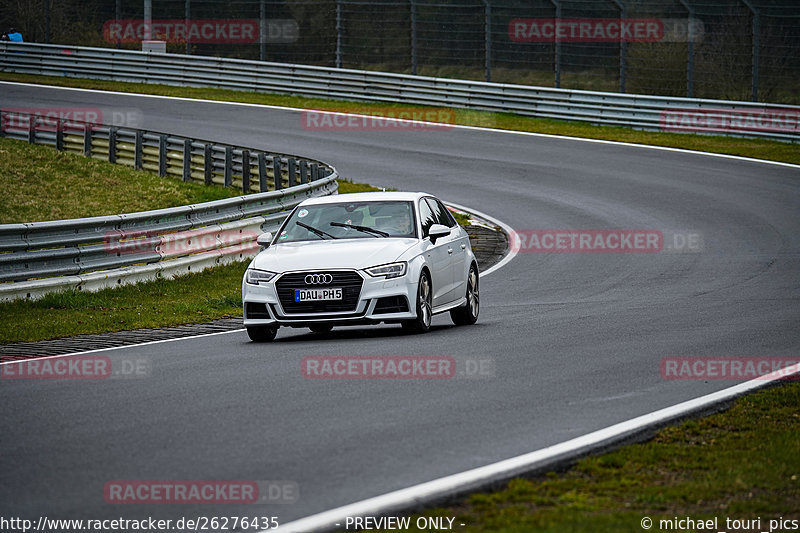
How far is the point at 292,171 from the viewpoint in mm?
25688

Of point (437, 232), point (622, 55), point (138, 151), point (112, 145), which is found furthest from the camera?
point (622, 55)

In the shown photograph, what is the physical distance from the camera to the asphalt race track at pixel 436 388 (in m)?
6.77

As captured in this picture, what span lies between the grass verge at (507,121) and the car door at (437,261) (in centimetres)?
1941

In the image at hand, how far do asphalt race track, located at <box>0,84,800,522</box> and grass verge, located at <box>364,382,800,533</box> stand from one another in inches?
20.0

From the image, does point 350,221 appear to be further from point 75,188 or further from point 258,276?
point 75,188

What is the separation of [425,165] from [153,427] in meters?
24.0

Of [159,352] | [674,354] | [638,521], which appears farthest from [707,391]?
[159,352]

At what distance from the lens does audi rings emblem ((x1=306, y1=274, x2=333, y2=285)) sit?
12406 millimetres

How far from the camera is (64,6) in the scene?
4606cm

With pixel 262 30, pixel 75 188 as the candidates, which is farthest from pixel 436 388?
pixel 262 30

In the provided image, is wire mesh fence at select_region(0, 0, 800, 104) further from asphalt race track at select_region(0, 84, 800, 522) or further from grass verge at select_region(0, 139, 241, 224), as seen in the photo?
grass verge at select_region(0, 139, 241, 224)

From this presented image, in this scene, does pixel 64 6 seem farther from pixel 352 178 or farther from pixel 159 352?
pixel 159 352

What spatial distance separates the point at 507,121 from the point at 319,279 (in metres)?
26.4

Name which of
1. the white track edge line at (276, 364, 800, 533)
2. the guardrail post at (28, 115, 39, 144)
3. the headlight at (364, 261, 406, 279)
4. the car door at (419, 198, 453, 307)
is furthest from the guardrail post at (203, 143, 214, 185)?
the white track edge line at (276, 364, 800, 533)
